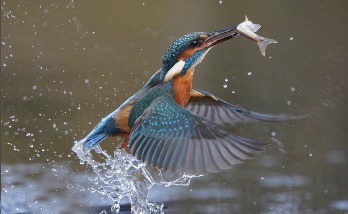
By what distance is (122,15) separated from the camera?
6855 millimetres

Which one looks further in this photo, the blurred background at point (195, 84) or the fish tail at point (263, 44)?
the blurred background at point (195, 84)

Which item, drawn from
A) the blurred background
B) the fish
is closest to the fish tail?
the fish

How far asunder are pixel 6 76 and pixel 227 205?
3310 millimetres

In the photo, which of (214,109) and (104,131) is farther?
(214,109)

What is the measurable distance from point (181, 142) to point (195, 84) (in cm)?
307

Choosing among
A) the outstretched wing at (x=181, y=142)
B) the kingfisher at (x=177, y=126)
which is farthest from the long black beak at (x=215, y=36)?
the outstretched wing at (x=181, y=142)

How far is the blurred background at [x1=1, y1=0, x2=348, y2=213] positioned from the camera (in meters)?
4.01

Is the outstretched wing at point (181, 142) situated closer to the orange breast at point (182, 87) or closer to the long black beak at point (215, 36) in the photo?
the orange breast at point (182, 87)

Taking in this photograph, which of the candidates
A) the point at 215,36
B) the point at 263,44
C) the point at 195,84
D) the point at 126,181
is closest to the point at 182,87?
the point at 215,36

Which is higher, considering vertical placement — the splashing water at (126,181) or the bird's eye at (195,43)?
the bird's eye at (195,43)

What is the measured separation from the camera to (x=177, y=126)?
9.67 feet

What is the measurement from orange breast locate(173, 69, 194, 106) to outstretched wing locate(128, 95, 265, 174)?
35 millimetres

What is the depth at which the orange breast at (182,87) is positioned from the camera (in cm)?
297

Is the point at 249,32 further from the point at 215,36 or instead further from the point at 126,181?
the point at 126,181
